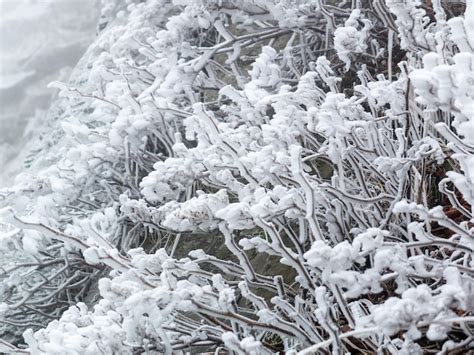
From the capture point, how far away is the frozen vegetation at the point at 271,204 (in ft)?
3.79

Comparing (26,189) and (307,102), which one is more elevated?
(307,102)

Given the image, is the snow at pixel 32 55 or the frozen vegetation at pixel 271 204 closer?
the frozen vegetation at pixel 271 204

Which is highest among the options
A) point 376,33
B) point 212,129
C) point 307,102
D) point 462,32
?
point 462,32

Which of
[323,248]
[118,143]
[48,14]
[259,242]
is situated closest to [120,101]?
[118,143]

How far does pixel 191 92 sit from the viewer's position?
8.53ft

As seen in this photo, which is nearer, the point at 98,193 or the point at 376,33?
the point at 376,33

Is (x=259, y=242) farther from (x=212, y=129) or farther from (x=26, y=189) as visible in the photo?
A: (x=26, y=189)

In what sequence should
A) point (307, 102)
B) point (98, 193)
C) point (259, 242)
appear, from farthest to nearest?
point (98, 193) < point (307, 102) < point (259, 242)

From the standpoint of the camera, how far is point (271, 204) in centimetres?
139

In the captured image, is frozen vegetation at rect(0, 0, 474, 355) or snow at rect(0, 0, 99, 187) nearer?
frozen vegetation at rect(0, 0, 474, 355)

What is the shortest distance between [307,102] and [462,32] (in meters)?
0.74

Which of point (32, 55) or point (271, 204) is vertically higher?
point (271, 204)

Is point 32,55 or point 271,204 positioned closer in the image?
point 271,204

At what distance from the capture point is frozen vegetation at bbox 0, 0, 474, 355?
1.16 m
